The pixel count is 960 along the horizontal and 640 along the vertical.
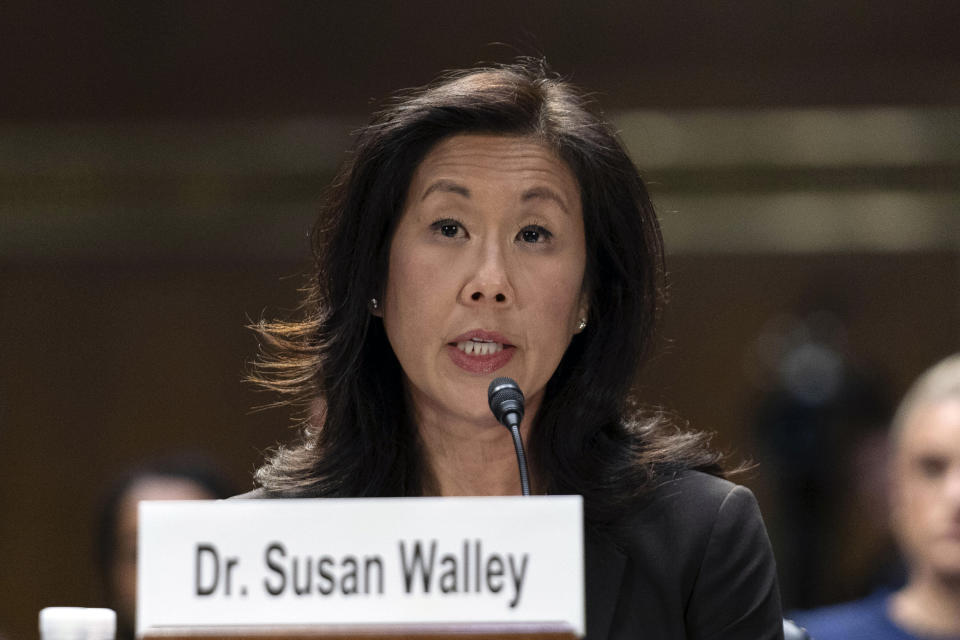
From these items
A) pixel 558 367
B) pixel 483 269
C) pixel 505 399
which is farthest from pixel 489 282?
pixel 558 367

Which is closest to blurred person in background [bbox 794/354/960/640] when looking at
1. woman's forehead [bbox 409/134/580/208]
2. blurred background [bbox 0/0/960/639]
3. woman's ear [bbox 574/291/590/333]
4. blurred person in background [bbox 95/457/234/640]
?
woman's ear [bbox 574/291/590/333]

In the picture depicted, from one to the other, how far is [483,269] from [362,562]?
0.76m

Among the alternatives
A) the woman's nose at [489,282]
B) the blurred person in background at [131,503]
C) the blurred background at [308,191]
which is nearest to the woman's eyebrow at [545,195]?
the woman's nose at [489,282]

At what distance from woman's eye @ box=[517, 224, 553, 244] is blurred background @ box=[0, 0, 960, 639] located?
507 cm

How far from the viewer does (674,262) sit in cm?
785

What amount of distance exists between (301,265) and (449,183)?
18.5 feet

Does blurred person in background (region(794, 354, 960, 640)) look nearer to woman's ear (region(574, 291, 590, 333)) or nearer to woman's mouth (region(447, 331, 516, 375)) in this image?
woman's ear (region(574, 291, 590, 333))

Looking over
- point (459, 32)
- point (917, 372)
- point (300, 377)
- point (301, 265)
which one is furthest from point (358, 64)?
point (300, 377)

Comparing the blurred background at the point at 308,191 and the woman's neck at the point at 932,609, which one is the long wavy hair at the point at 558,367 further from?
the blurred background at the point at 308,191

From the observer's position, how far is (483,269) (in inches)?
85.3

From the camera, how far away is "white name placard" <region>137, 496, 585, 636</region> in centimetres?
147

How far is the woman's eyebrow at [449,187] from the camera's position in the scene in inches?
87.5

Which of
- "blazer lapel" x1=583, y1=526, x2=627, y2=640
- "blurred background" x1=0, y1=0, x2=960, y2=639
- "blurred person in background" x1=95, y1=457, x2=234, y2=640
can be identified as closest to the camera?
"blazer lapel" x1=583, y1=526, x2=627, y2=640

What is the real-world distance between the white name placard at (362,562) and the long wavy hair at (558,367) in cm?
77
